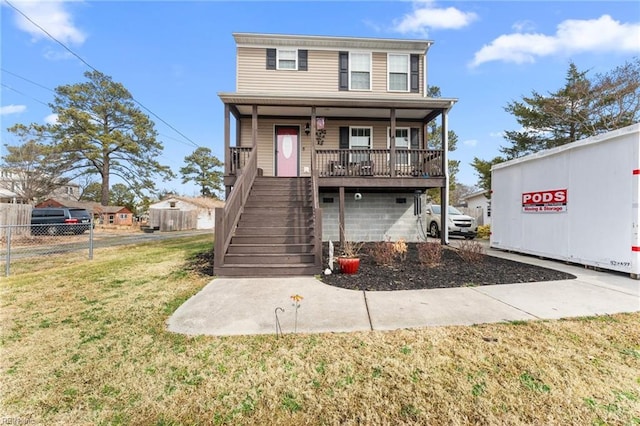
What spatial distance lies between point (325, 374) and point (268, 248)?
4.12m

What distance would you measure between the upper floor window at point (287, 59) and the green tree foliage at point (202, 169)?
3259cm

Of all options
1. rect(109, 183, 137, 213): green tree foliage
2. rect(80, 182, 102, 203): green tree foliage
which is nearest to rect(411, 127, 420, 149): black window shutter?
→ rect(80, 182, 102, 203): green tree foliage

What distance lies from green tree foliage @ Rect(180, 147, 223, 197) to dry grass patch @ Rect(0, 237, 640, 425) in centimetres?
3971

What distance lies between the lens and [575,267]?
6449 mm

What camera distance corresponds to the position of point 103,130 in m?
26.2

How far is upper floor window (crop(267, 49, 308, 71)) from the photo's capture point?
437 inches

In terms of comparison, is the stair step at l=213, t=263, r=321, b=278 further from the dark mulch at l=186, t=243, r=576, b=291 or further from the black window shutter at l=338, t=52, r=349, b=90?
the black window shutter at l=338, t=52, r=349, b=90

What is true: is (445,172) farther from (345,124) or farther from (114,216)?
(114,216)

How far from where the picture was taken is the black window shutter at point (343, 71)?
37.0ft

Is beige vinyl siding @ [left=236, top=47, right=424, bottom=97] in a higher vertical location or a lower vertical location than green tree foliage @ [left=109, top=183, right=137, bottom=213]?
higher

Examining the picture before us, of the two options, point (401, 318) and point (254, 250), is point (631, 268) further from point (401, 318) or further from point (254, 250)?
point (254, 250)

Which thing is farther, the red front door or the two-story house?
the red front door

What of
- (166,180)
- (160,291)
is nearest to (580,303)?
(160,291)

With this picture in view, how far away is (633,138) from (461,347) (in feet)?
18.7
